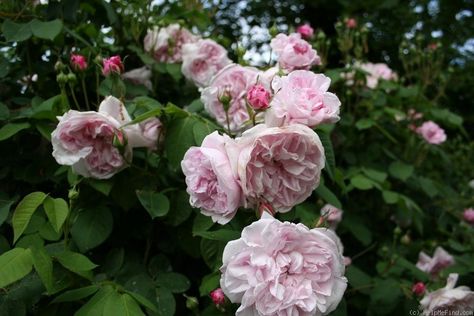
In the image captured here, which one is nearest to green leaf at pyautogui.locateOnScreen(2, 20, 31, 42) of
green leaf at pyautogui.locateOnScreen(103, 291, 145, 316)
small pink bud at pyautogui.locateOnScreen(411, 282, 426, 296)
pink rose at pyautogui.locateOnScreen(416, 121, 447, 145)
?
green leaf at pyautogui.locateOnScreen(103, 291, 145, 316)

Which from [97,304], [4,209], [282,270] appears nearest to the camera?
[282,270]

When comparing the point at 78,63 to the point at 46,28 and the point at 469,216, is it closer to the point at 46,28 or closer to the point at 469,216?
the point at 46,28

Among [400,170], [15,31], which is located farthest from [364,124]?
[15,31]

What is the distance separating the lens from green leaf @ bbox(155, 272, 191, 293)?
1.27m

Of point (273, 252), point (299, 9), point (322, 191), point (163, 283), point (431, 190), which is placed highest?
point (273, 252)

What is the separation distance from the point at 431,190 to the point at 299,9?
415cm

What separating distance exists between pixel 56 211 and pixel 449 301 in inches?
Answer: 42.9

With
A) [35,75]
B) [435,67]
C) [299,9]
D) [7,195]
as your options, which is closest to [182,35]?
[35,75]

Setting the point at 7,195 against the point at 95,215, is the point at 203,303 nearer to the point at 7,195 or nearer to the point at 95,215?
the point at 95,215

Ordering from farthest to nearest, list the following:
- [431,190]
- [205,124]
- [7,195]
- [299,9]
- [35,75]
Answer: [299,9]
[431,190]
[35,75]
[7,195]
[205,124]

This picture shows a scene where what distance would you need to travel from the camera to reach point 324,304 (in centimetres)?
93

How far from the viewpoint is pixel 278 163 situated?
3.38 feet

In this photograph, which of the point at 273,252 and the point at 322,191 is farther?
the point at 322,191

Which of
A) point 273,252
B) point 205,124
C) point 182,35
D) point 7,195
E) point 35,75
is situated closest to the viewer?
point 273,252
